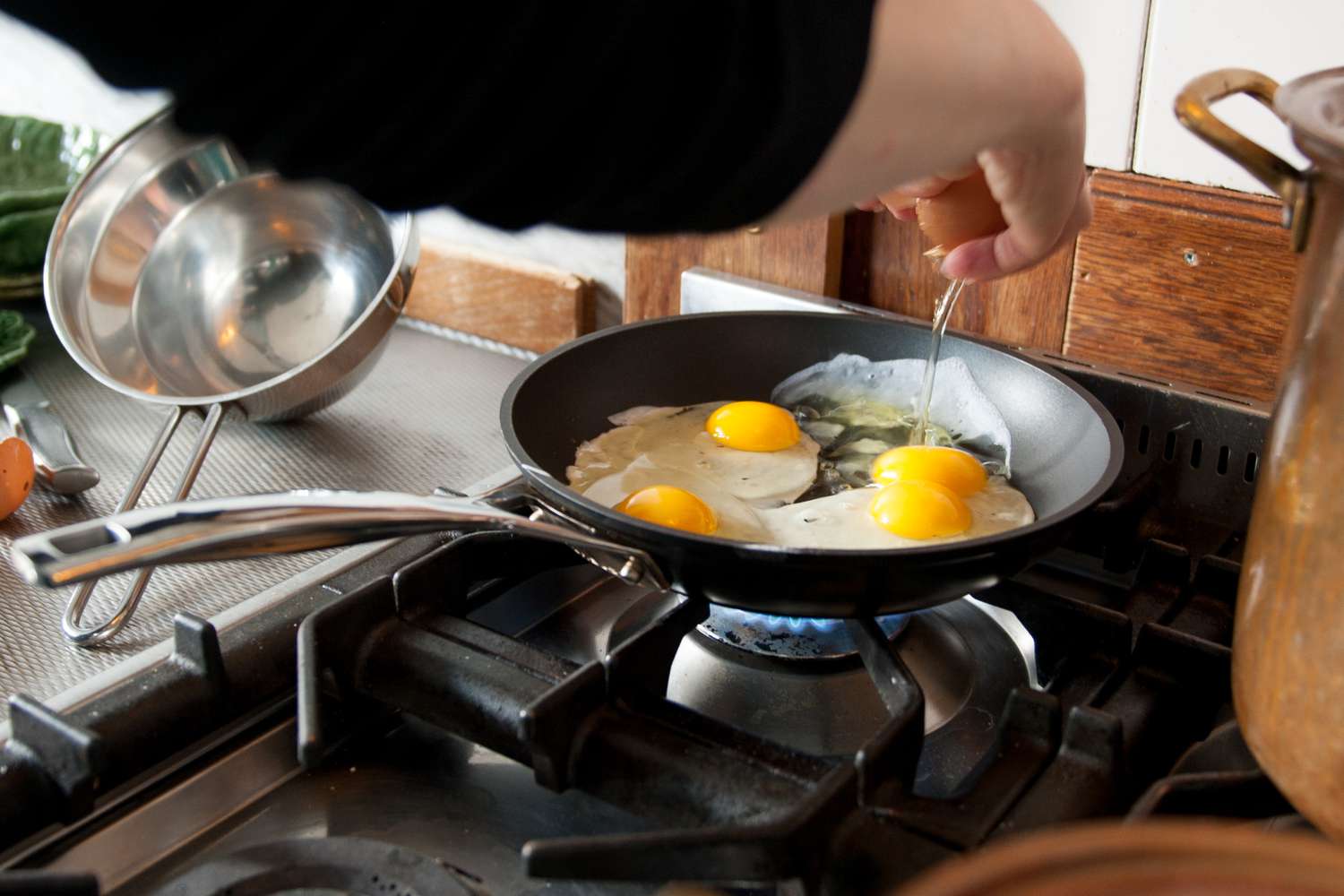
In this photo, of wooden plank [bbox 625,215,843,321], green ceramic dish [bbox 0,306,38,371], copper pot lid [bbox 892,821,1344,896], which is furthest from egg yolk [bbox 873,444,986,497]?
green ceramic dish [bbox 0,306,38,371]

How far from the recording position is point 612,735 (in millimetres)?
672

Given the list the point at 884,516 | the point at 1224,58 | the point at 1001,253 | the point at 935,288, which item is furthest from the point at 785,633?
the point at 1224,58

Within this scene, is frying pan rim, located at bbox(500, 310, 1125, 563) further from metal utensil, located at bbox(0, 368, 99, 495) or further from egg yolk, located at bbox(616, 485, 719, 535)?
metal utensil, located at bbox(0, 368, 99, 495)

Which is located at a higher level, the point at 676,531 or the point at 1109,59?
the point at 1109,59

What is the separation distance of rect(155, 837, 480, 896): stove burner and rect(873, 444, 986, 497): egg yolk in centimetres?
42

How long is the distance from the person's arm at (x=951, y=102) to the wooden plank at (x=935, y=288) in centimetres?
38

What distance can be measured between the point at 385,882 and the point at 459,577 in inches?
8.6

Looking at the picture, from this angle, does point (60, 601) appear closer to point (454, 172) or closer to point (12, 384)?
point (12, 384)

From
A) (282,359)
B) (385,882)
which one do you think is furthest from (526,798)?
(282,359)

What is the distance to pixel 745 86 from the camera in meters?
0.48

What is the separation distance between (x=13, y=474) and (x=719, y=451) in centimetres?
54

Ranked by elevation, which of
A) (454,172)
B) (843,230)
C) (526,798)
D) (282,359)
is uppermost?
(454,172)

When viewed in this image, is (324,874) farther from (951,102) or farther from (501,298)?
(501,298)

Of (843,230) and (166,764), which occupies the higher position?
(843,230)
